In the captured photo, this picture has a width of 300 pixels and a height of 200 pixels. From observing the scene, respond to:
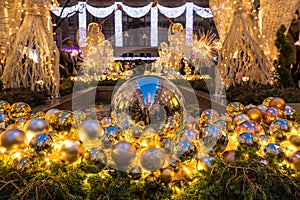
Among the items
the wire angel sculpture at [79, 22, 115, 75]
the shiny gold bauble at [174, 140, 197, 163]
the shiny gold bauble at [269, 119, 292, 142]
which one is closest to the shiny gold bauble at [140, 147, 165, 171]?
the shiny gold bauble at [174, 140, 197, 163]

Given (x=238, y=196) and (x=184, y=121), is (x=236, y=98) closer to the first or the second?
(x=184, y=121)

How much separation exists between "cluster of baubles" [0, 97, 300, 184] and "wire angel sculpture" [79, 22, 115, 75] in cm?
1412

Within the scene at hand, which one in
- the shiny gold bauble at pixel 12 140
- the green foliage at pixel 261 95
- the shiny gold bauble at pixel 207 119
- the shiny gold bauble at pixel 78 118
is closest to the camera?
the shiny gold bauble at pixel 12 140

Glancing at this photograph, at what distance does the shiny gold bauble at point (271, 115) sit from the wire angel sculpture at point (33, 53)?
199 inches

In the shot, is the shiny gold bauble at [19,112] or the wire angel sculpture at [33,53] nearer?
the shiny gold bauble at [19,112]

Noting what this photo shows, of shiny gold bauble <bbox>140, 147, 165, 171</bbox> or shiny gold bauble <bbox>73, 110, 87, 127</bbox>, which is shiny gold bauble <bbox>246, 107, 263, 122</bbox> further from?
shiny gold bauble <bbox>73, 110, 87, 127</bbox>

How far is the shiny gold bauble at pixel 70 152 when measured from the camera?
1.48 metres

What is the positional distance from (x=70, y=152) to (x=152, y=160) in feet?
1.33

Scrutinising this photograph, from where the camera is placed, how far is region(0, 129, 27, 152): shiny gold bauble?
154 cm

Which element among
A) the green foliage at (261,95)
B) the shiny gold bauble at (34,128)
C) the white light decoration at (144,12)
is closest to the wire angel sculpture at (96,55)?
the white light decoration at (144,12)

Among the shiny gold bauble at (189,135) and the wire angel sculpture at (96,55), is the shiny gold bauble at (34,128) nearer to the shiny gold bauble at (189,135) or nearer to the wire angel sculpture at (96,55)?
the shiny gold bauble at (189,135)

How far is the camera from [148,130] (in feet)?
5.52

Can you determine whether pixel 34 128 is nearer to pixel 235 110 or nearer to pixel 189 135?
pixel 189 135

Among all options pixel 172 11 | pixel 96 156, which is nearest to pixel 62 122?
pixel 96 156
